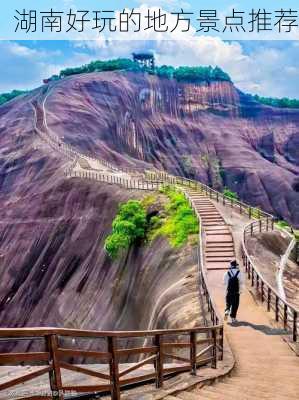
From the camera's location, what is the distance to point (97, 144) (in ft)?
213

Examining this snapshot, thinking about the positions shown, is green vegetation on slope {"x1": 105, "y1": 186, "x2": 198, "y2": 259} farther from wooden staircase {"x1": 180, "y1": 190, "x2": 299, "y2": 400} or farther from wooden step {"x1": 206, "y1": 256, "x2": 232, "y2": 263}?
wooden staircase {"x1": 180, "y1": 190, "x2": 299, "y2": 400}

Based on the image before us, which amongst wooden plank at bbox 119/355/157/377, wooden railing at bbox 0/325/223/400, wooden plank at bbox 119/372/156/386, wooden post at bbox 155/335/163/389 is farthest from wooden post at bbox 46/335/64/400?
wooden post at bbox 155/335/163/389

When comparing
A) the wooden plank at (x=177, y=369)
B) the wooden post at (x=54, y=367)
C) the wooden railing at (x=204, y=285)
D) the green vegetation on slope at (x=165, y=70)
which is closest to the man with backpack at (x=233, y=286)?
the wooden railing at (x=204, y=285)

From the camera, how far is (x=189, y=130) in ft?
284

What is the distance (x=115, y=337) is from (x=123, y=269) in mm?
21540

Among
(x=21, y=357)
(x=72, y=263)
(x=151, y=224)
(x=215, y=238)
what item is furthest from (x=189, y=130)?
(x=21, y=357)

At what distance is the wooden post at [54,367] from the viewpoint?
18.4ft

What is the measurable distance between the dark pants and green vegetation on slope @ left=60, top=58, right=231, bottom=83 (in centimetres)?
7879

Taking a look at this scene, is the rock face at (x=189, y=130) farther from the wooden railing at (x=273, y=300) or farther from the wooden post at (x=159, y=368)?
the wooden post at (x=159, y=368)

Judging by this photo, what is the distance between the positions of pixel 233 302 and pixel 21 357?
9904 mm

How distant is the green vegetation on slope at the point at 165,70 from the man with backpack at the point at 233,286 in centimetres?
7879

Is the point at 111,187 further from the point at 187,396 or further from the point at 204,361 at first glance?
the point at 187,396

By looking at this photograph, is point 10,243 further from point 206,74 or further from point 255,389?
point 206,74

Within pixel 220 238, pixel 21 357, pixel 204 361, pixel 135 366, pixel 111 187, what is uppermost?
pixel 111 187
